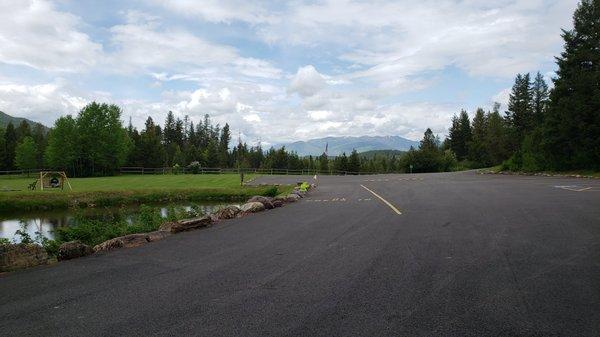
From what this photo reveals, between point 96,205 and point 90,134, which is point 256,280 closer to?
point 96,205

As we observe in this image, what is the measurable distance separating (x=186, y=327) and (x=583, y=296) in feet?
14.8

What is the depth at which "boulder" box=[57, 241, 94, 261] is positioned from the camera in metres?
8.58

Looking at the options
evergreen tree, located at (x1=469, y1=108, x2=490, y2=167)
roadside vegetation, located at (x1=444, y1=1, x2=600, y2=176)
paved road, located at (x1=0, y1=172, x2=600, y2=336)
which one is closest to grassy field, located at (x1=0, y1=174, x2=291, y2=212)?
paved road, located at (x1=0, y1=172, x2=600, y2=336)

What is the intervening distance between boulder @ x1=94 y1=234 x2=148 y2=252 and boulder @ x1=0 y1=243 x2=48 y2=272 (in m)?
1.08

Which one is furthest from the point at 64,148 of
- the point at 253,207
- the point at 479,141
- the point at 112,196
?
the point at 479,141

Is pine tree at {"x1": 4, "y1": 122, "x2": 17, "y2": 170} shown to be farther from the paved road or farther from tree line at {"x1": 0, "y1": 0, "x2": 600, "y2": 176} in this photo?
the paved road

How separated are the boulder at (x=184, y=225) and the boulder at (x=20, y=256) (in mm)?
3322

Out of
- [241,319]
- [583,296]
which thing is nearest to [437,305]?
[583,296]

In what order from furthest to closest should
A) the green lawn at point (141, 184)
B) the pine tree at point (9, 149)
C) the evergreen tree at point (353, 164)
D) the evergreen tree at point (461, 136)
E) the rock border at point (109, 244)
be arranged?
the evergreen tree at point (461, 136), the evergreen tree at point (353, 164), the pine tree at point (9, 149), the green lawn at point (141, 184), the rock border at point (109, 244)

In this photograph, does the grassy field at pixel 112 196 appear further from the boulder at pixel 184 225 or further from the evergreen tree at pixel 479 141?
the evergreen tree at pixel 479 141

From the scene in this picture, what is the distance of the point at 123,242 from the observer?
9711 millimetres

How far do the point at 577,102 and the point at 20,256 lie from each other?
42785 millimetres

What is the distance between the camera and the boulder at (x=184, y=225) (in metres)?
11.5

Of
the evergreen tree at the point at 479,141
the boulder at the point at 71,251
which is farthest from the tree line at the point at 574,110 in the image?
the evergreen tree at the point at 479,141
